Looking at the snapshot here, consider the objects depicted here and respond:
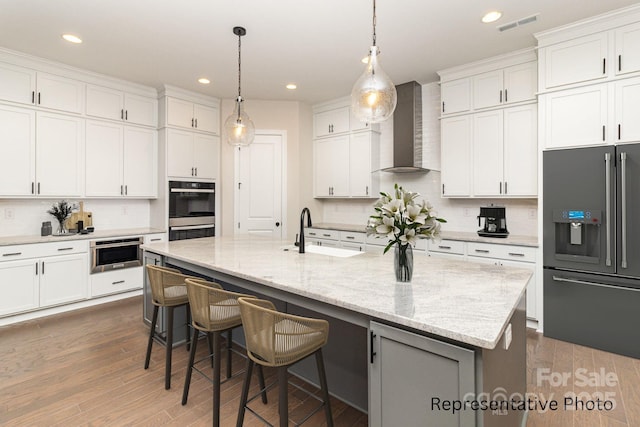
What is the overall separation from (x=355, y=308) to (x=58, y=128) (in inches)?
174

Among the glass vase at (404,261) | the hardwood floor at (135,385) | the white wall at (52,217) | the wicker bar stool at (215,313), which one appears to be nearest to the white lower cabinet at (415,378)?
the glass vase at (404,261)

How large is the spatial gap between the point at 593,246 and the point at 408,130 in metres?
2.46

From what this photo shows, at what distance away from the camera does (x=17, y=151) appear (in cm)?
363

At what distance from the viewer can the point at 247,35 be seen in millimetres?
3240

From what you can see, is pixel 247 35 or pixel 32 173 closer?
pixel 247 35

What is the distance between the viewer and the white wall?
12.6 ft

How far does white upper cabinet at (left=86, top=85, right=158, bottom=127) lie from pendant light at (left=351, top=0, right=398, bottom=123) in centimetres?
373

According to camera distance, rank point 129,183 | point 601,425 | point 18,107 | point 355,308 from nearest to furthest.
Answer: point 355,308
point 601,425
point 18,107
point 129,183

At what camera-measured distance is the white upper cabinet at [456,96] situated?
395cm

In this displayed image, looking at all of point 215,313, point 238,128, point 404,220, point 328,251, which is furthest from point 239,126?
point 404,220

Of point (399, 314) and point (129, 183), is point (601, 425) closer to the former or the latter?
point (399, 314)

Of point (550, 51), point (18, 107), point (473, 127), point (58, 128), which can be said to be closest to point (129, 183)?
point (58, 128)

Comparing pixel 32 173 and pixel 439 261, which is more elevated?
pixel 32 173

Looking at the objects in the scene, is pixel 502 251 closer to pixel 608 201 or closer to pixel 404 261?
pixel 608 201
